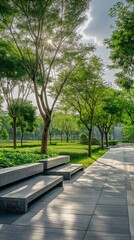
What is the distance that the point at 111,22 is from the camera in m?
13.2

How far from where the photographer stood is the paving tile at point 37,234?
4129 mm

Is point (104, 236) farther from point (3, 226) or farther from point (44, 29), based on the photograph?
point (44, 29)

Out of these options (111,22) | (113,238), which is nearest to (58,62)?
(111,22)

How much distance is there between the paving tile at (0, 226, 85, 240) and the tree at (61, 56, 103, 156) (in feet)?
53.7

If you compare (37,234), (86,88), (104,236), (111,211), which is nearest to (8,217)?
(37,234)

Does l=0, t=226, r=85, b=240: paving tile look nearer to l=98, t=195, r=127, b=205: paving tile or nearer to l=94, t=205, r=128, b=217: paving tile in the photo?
l=94, t=205, r=128, b=217: paving tile

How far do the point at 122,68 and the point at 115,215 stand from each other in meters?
11.1

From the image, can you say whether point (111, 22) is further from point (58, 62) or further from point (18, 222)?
point (18, 222)

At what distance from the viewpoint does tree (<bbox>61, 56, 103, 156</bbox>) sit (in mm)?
20797

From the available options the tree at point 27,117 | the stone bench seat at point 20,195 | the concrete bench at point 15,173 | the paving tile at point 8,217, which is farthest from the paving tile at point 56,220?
the tree at point 27,117

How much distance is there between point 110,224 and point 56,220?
1085mm

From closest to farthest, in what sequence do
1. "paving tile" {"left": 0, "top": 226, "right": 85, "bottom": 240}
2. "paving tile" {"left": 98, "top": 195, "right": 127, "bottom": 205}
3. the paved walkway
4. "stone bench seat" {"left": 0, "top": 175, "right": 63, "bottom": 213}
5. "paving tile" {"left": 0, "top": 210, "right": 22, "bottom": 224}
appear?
"paving tile" {"left": 0, "top": 226, "right": 85, "bottom": 240}
the paved walkway
"paving tile" {"left": 0, "top": 210, "right": 22, "bottom": 224}
"stone bench seat" {"left": 0, "top": 175, "right": 63, "bottom": 213}
"paving tile" {"left": 98, "top": 195, "right": 127, "bottom": 205}

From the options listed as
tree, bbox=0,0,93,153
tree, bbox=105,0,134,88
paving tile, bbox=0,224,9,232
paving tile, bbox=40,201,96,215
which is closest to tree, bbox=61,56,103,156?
tree, bbox=0,0,93,153

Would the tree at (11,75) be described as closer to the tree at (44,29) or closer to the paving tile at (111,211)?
the tree at (44,29)
